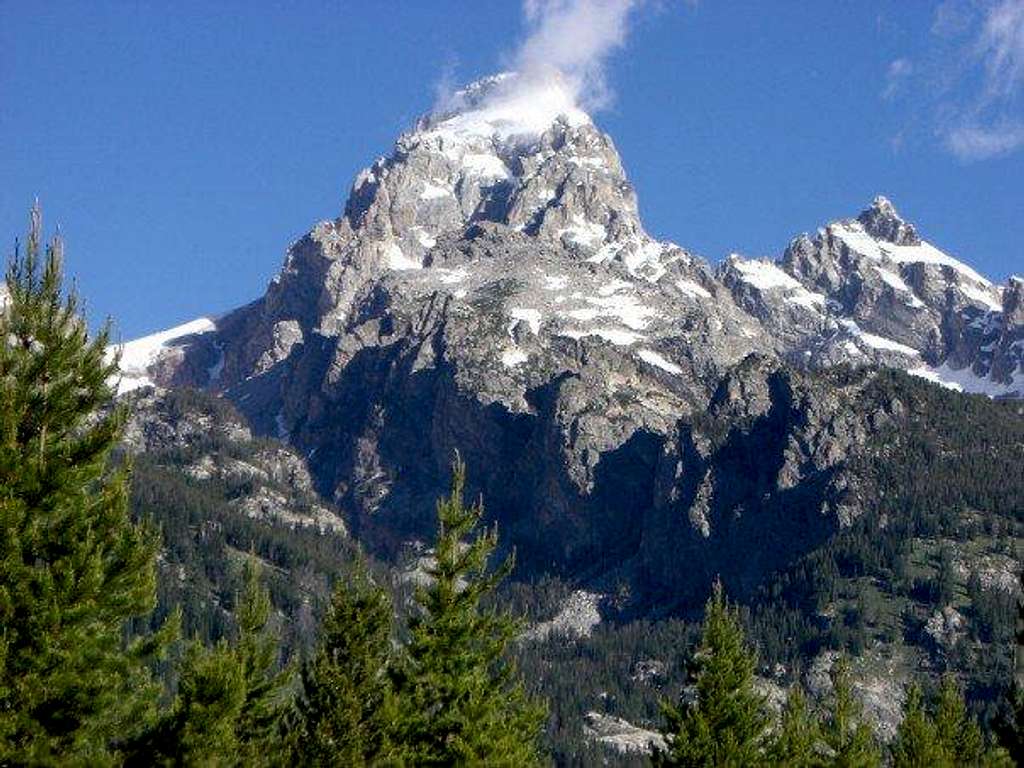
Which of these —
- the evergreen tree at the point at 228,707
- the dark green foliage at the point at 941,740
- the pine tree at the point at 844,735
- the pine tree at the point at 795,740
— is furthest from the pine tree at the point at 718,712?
the evergreen tree at the point at 228,707

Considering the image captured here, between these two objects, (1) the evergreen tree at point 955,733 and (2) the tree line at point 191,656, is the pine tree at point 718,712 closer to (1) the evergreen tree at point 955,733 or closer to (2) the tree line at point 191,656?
(2) the tree line at point 191,656

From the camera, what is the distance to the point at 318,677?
189 ft

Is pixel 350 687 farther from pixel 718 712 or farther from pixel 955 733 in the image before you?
pixel 955 733

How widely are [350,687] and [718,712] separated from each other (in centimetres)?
2005

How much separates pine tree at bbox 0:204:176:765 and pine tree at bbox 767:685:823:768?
38426 mm

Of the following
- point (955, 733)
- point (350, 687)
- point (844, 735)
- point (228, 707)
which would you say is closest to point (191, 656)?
point (228, 707)

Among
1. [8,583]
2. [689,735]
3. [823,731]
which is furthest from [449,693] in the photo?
[823,731]

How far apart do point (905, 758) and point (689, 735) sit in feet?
96.4

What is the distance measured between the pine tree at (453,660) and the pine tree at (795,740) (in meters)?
17.9

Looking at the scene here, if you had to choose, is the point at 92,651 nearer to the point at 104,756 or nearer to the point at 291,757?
the point at 104,756

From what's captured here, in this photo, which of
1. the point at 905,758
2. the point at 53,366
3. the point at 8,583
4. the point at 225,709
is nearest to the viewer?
the point at 8,583

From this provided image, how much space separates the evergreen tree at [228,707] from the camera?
43156 millimetres

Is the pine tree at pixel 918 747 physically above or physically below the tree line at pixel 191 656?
above

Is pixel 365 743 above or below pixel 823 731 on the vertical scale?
below
